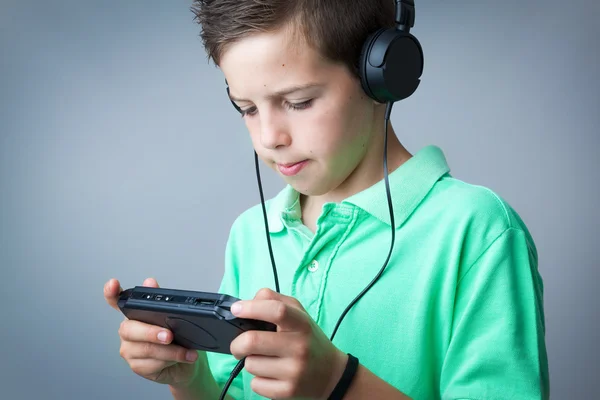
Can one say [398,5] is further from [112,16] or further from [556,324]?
[112,16]

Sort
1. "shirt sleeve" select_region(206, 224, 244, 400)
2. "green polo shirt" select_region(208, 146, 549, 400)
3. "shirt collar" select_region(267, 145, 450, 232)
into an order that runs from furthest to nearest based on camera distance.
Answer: "shirt sleeve" select_region(206, 224, 244, 400) < "shirt collar" select_region(267, 145, 450, 232) < "green polo shirt" select_region(208, 146, 549, 400)

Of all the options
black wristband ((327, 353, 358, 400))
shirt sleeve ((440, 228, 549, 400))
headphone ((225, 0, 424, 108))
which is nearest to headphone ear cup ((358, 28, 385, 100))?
headphone ((225, 0, 424, 108))

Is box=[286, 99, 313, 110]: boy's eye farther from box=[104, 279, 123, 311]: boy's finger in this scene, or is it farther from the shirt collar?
box=[104, 279, 123, 311]: boy's finger

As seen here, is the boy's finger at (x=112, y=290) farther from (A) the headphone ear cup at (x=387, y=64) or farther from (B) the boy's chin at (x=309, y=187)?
(A) the headphone ear cup at (x=387, y=64)

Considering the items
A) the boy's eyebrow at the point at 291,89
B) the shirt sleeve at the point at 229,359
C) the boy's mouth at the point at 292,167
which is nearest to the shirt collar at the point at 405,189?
the boy's mouth at the point at 292,167

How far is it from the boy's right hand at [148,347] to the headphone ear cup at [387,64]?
0.46 meters

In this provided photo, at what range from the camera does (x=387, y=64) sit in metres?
1.24

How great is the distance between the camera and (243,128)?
2404mm

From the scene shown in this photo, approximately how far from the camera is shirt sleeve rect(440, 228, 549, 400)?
4.01ft

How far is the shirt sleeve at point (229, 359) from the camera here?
5.12 feet

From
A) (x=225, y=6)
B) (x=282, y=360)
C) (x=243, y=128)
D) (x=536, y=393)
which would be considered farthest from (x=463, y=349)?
(x=243, y=128)

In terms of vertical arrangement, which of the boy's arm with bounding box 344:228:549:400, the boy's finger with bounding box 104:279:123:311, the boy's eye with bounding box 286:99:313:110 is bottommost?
the boy's arm with bounding box 344:228:549:400

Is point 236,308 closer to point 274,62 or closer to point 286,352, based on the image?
point 286,352

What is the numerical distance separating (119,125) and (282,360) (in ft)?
5.12
